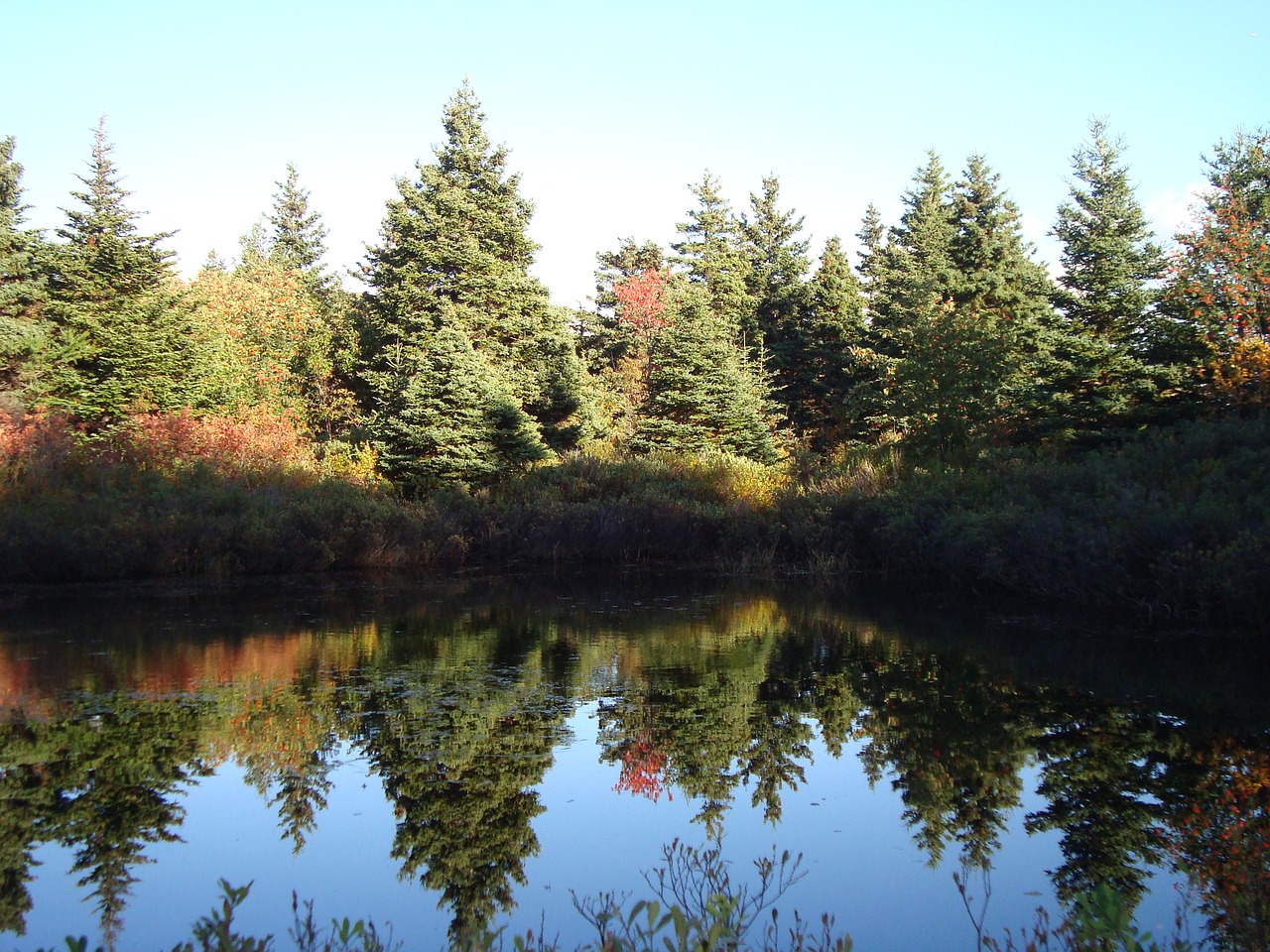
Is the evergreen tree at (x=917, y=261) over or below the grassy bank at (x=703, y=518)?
over

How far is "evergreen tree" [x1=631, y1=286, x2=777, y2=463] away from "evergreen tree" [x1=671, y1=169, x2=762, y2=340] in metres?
8.72

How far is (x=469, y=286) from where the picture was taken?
35.0m

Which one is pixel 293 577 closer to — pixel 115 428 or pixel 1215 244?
pixel 115 428

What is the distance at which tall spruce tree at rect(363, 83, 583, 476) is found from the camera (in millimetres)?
33781

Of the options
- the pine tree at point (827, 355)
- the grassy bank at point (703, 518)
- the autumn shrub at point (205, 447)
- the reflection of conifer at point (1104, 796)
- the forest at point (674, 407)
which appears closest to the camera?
the reflection of conifer at point (1104, 796)

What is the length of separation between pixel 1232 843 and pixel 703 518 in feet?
59.6

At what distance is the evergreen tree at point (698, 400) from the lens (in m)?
32.3

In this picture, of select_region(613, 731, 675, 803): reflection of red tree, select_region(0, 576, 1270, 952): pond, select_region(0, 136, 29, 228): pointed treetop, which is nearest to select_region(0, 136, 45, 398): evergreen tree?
select_region(0, 136, 29, 228): pointed treetop

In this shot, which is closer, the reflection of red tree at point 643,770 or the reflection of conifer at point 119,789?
the reflection of conifer at point 119,789

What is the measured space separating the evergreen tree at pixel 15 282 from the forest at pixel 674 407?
0.38 feet

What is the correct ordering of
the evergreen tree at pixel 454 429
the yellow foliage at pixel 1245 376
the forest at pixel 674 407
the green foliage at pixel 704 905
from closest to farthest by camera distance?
the green foliage at pixel 704 905 < the forest at pixel 674 407 < the yellow foliage at pixel 1245 376 < the evergreen tree at pixel 454 429

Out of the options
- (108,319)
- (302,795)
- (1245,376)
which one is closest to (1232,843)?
(302,795)

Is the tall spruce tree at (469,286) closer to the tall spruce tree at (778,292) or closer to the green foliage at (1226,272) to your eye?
the tall spruce tree at (778,292)

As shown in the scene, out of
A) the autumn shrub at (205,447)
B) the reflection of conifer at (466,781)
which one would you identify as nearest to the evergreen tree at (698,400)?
the autumn shrub at (205,447)
